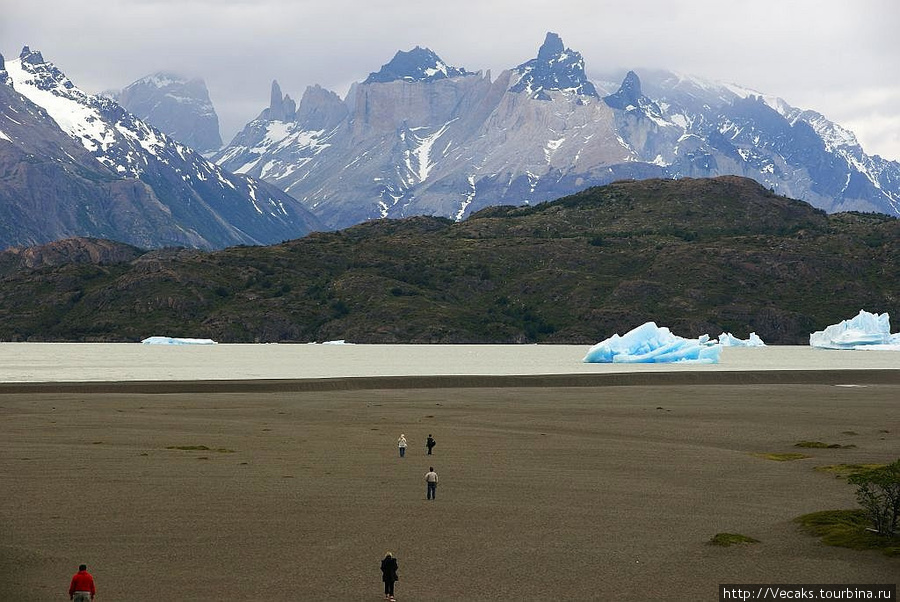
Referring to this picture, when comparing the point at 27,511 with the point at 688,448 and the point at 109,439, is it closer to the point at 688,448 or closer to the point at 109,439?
the point at 109,439

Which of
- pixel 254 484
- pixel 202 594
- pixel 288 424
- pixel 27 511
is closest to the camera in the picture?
pixel 202 594

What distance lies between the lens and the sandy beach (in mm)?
29953

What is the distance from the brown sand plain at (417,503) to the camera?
98.0ft

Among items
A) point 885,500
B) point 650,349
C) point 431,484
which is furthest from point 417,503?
point 650,349

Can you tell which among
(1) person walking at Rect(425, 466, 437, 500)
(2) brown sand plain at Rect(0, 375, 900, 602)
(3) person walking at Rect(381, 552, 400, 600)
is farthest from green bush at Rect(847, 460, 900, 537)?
(3) person walking at Rect(381, 552, 400, 600)

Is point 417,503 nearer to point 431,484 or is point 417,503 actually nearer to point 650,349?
point 431,484

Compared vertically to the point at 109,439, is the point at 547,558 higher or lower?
lower

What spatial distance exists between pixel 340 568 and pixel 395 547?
295cm

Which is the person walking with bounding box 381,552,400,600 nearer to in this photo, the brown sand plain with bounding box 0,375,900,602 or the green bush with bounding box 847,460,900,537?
the brown sand plain with bounding box 0,375,900,602

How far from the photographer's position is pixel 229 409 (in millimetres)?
76188

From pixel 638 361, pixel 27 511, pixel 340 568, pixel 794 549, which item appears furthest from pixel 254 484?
pixel 638 361

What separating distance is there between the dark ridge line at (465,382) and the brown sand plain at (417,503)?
22.8 m

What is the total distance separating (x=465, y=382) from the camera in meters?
107

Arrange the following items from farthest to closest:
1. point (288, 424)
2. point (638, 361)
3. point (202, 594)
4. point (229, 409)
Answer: point (638, 361) → point (229, 409) → point (288, 424) → point (202, 594)
